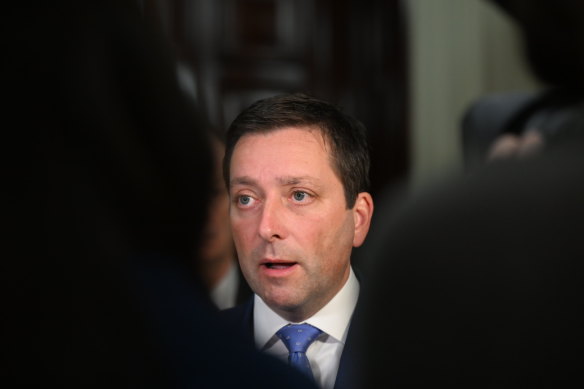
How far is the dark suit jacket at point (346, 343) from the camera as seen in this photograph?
0.36 meters

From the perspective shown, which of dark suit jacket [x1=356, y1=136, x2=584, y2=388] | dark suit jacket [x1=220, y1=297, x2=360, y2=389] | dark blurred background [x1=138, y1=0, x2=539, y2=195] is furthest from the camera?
dark blurred background [x1=138, y1=0, x2=539, y2=195]

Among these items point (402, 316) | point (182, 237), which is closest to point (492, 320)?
point (402, 316)

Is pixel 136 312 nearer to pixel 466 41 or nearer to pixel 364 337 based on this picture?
pixel 364 337

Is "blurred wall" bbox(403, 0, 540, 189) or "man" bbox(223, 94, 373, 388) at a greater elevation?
"blurred wall" bbox(403, 0, 540, 189)

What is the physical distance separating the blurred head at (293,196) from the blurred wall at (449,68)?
14 cm

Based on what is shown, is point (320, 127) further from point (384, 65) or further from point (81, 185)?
point (384, 65)

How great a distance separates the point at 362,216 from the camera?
0.39 metres

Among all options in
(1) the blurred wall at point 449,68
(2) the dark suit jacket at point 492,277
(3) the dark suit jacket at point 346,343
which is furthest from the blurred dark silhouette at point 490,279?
(1) the blurred wall at point 449,68

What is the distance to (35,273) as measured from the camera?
0.88 feet

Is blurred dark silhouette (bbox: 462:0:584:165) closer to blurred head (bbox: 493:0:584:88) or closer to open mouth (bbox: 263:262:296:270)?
blurred head (bbox: 493:0:584:88)

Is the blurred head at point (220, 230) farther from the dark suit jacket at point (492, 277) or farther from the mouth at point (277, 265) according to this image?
the dark suit jacket at point (492, 277)

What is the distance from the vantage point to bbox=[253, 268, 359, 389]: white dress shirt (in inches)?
15.0

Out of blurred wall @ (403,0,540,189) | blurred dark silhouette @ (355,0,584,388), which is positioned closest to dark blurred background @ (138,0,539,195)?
blurred wall @ (403,0,540,189)

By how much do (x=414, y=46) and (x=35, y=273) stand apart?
0.48m
